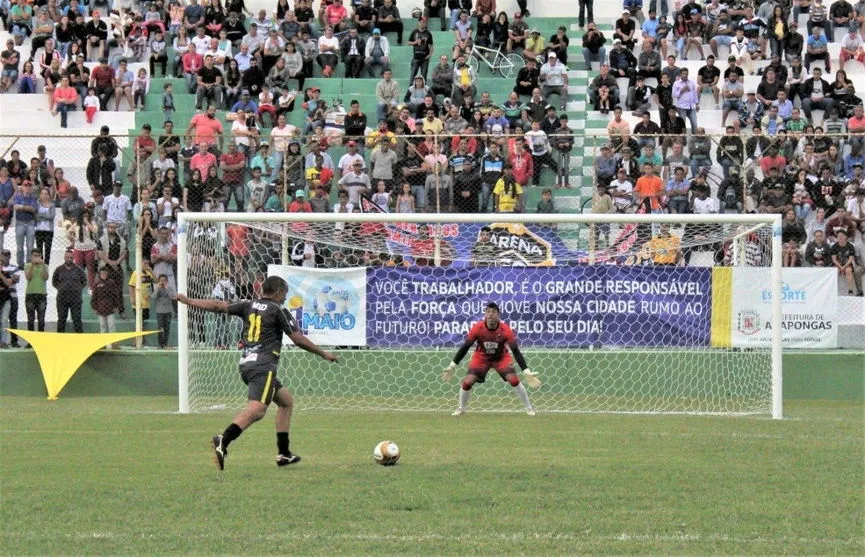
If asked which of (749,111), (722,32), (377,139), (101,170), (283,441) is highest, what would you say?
(722,32)

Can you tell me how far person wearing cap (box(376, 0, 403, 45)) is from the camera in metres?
33.1

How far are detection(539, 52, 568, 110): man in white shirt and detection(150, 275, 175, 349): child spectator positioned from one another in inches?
425

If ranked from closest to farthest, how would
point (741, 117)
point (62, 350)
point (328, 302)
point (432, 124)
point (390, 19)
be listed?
point (328, 302)
point (62, 350)
point (432, 124)
point (741, 117)
point (390, 19)

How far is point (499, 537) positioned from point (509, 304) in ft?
40.5

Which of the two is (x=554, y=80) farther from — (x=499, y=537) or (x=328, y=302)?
(x=499, y=537)

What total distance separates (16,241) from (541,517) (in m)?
16.4

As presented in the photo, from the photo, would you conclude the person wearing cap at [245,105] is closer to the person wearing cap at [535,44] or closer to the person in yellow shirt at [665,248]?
the person wearing cap at [535,44]

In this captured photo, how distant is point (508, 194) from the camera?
24891 mm

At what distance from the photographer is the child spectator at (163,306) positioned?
77.2ft

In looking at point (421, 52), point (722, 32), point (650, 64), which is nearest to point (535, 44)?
point (650, 64)

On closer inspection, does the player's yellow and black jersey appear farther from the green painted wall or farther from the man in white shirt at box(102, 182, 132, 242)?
the man in white shirt at box(102, 182, 132, 242)

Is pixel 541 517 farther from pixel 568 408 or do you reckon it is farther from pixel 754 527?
pixel 568 408

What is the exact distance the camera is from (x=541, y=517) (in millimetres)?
10523

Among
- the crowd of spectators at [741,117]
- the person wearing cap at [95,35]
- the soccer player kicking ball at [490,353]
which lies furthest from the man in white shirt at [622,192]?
the person wearing cap at [95,35]
